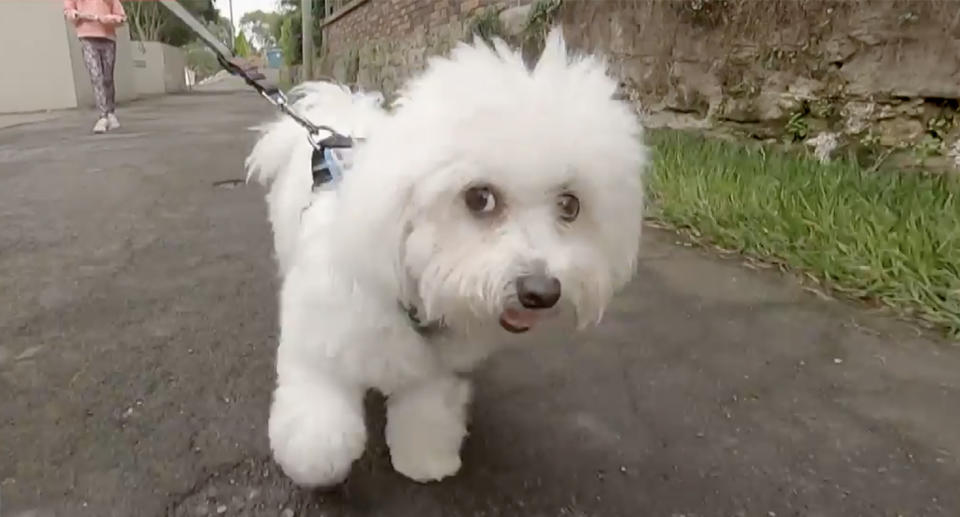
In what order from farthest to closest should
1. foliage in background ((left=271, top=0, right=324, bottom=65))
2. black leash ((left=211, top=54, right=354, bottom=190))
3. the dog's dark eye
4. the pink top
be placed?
foliage in background ((left=271, top=0, right=324, bottom=65)) < the pink top < black leash ((left=211, top=54, right=354, bottom=190)) < the dog's dark eye

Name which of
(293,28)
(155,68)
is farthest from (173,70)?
(293,28)

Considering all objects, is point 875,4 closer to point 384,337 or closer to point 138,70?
point 384,337

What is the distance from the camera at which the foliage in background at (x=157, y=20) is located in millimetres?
25188

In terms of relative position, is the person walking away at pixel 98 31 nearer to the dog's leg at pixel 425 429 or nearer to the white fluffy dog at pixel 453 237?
the white fluffy dog at pixel 453 237

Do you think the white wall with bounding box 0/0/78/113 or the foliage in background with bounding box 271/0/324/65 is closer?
the white wall with bounding box 0/0/78/113

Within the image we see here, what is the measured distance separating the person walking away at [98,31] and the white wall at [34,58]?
5.55 metres

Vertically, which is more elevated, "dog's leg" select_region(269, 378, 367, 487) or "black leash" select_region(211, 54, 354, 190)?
"black leash" select_region(211, 54, 354, 190)

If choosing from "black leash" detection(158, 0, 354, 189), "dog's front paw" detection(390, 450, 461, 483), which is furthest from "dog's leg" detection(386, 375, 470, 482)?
"black leash" detection(158, 0, 354, 189)

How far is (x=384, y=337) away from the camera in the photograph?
1.59 metres

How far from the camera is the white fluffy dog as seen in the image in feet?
4.43

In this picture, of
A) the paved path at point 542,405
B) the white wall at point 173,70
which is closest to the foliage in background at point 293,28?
the white wall at point 173,70

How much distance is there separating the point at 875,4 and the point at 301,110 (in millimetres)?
3303

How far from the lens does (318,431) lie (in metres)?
1.62

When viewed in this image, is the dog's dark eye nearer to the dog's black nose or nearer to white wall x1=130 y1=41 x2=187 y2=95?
the dog's black nose
